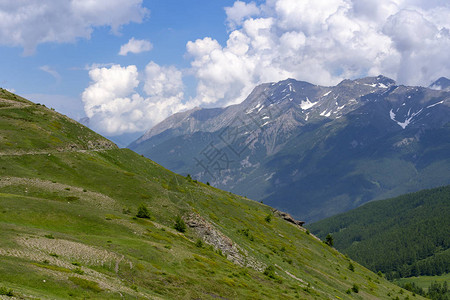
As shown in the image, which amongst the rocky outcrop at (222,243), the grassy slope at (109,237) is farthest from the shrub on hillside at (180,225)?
the rocky outcrop at (222,243)

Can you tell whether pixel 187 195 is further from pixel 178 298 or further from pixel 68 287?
pixel 68 287

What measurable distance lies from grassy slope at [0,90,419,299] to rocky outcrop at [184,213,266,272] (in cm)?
274

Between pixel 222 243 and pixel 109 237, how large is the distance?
105 feet

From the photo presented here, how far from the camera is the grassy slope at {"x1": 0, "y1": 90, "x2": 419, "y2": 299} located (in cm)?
4016

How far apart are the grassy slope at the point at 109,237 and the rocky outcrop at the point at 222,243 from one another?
8.98ft

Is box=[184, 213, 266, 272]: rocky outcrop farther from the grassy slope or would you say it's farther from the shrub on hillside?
the shrub on hillside

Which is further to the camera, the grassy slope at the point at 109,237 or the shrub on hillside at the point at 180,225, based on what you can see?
the shrub on hillside at the point at 180,225

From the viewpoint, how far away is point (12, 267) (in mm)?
35125

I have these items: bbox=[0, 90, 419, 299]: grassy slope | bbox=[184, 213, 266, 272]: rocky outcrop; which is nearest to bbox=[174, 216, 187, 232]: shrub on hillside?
bbox=[0, 90, 419, 299]: grassy slope

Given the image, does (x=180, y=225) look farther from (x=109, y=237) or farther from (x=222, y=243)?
(x=109, y=237)

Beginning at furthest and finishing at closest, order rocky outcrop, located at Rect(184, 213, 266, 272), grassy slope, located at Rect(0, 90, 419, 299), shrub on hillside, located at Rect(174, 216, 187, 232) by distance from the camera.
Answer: rocky outcrop, located at Rect(184, 213, 266, 272)
shrub on hillside, located at Rect(174, 216, 187, 232)
grassy slope, located at Rect(0, 90, 419, 299)

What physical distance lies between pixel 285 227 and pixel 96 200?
291ft

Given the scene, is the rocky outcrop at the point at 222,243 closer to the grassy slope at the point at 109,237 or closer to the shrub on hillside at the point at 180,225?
the grassy slope at the point at 109,237

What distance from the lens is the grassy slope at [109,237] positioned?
4016cm
